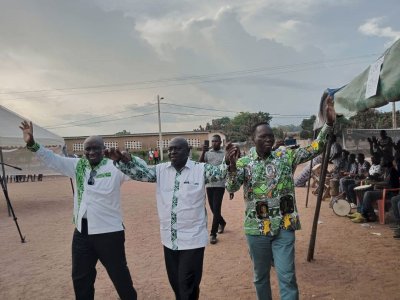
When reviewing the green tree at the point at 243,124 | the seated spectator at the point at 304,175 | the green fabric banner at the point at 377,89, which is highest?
the green tree at the point at 243,124

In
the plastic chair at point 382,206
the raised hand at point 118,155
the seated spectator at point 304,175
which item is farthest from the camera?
the seated spectator at point 304,175

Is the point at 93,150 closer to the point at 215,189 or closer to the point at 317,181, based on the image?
the point at 215,189

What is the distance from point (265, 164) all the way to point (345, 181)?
7462 millimetres

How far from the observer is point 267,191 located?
11.1 ft

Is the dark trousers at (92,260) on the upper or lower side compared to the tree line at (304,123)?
lower

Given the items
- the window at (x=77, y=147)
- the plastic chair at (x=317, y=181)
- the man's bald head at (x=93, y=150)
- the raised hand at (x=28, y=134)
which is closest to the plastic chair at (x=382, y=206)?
the plastic chair at (x=317, y=181)

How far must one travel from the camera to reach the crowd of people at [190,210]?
3348mm

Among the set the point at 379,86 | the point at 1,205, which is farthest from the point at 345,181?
the point at 1,205

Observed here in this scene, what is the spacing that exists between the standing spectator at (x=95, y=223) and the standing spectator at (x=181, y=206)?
1.35 feet

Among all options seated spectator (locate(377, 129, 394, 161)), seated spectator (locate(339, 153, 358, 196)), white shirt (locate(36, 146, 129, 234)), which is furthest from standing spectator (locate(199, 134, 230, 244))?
seated spectator (locate(339, 153, 358, 196))

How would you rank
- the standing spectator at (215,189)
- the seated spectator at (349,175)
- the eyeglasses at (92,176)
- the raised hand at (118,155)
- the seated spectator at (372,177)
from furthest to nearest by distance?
the seated spectator at (349,175)
the seated spectator at (372,177)
the standing spectator at (215,189)
the eyeglasses at (92,176)
the raised hand at (118,155)

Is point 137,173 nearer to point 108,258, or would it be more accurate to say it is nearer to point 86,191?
point 86,191

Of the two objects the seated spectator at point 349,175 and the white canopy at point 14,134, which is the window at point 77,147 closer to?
the white canopy at point 14,134

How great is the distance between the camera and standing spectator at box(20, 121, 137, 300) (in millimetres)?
3660
